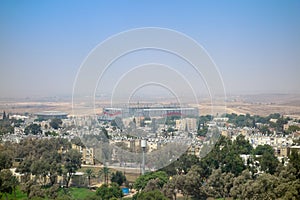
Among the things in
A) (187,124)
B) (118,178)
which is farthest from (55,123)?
(118,178)

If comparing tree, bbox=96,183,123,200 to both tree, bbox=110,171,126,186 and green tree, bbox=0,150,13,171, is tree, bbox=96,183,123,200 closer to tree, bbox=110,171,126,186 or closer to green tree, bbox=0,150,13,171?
tree, bbox=110,171,126,186

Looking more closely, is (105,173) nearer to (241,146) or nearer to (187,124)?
(187,124)

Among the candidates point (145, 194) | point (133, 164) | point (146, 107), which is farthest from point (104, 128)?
point (145, 194)

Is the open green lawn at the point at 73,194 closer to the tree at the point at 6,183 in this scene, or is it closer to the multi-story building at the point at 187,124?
the tree at the point at 6,183

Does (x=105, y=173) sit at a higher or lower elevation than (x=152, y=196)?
lower

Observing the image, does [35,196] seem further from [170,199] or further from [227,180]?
[227,180]
